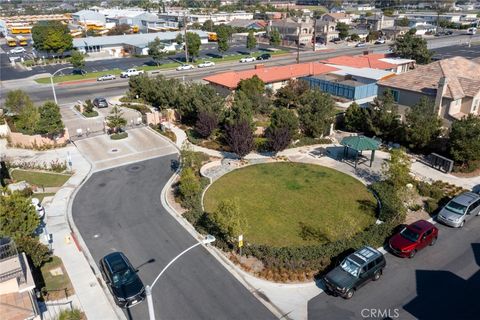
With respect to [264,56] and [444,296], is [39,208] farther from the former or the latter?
[264,56]

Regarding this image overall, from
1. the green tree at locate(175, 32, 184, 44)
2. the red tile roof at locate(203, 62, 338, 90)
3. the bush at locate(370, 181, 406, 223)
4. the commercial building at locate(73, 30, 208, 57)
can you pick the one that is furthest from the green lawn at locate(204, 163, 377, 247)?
the commercial building at locate(73, 30, 208, 57)

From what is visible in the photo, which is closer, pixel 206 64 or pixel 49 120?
pixel 49 120

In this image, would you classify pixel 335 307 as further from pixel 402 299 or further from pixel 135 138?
pixel 135 138

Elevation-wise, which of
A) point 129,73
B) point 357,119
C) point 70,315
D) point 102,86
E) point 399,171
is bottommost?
point 70,315

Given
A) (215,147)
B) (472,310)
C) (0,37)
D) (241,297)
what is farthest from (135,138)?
(0,37)

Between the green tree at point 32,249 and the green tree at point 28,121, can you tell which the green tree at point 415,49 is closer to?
the green tree at point 28,121

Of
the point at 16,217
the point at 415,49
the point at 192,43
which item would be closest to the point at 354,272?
the point at 16,217
